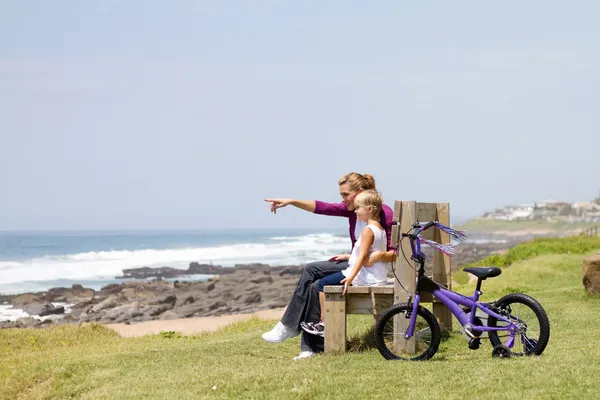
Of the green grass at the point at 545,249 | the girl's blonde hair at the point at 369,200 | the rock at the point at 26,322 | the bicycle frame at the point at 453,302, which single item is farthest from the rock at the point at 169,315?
the bicycle frame at the point at 453,302

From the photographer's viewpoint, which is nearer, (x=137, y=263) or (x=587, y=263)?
(x=587, y=263)

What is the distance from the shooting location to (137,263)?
67.2m

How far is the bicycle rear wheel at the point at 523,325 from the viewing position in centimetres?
845

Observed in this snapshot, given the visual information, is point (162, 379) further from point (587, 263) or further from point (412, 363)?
point (587, 263)

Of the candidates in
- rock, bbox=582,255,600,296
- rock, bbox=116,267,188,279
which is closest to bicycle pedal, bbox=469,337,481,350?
rock, bbox=582,255,600,296

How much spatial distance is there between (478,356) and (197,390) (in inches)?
137

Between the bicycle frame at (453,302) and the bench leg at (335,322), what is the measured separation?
85cm

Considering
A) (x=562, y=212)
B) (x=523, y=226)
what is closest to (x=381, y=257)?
(x=523, y=226)

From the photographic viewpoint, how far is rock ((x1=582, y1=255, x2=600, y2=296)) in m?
15.6

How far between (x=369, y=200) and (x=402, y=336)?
176 centimetres

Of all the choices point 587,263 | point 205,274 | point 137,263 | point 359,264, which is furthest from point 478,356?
point 137,263

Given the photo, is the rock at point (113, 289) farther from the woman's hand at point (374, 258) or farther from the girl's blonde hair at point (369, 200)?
the girl's blonde hair at point (369, 200)

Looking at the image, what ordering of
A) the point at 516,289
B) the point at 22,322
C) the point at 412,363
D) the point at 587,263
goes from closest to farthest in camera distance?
the point at 412,363
the point at 587,263
the point at 516,289
the point at 22,322

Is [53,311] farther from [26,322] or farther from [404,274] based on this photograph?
[404,274]
